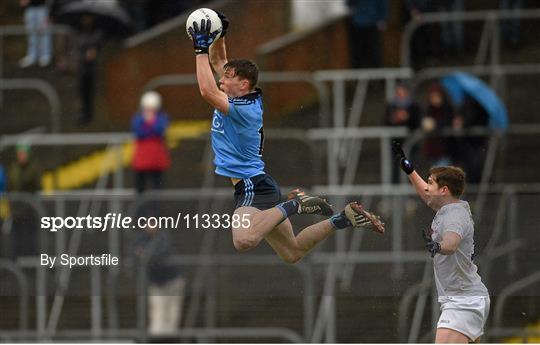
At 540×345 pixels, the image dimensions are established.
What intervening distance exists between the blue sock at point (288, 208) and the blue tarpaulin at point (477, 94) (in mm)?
4684

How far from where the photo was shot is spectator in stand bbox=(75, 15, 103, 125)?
54.3ft

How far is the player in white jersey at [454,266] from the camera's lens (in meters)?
11.8

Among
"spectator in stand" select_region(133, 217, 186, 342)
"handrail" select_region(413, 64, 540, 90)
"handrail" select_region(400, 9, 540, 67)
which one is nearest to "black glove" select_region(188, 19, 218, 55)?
"spectator in stand" select_region(133, 217, 186, 342)

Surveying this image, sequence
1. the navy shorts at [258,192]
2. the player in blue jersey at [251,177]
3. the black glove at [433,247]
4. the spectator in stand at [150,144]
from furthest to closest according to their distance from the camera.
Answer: the spectator in stand at [150,144] < the navy shorts at [258,192] < the player in blue jersey at [251,177] < the black glove at [433,247]

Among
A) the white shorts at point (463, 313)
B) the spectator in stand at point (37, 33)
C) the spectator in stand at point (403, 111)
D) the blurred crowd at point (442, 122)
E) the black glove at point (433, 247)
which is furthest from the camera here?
the spectator in stand at point (37, 33)

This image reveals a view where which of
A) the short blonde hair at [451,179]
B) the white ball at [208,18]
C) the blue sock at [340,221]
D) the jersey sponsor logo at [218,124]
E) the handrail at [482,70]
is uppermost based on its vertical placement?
the white ball at [208,18]

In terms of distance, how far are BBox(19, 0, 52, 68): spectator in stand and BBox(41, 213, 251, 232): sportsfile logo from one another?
3389mm

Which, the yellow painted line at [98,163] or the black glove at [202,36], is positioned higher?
the black glove at [202,36]

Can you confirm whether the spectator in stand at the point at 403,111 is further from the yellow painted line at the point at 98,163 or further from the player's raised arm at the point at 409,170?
the player's raised arm at the point at 409,170

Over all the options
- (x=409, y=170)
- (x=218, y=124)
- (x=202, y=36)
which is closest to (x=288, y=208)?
(x=218, y=124)

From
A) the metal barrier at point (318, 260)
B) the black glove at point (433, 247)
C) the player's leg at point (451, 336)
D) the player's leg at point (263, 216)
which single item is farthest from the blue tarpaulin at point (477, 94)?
the black glove at point (433, 247)

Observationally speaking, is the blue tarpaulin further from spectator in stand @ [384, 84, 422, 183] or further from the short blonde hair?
the short blonde hair

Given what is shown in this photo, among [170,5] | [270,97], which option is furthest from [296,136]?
[170,5]

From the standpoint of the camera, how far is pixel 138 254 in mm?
14273
